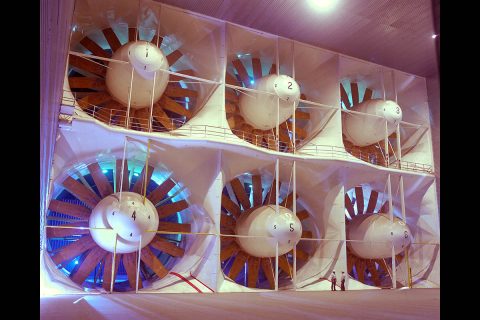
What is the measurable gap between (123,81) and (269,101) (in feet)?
14.1

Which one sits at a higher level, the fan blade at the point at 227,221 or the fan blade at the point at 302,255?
the fan blade at the point at 227,221

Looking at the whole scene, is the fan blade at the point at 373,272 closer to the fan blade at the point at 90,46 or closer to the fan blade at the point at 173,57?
the fan blade at the point at 173,57

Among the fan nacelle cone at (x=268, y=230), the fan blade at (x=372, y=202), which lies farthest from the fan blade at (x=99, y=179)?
the fan blade at (x=372, y=202)

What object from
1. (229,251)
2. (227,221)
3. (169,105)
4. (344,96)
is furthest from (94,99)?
(344,96)

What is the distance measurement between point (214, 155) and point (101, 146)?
114 inches

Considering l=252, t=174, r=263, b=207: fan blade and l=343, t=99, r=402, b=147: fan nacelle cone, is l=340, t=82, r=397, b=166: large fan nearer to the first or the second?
l=343, t=99, r=402, b=147: fan nacelle cone

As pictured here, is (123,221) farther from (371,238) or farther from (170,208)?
(371,238)

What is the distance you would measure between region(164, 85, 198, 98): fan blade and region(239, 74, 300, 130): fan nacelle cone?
5.32ft

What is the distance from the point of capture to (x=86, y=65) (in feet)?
37.8

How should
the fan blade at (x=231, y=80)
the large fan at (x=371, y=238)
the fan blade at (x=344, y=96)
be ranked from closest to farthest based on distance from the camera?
the large fan at (x=371, y=238)
the fan blade at (x=231, y=80)
the fan blade at (x=344, y=96)

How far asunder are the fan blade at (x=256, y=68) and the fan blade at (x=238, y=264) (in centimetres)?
558

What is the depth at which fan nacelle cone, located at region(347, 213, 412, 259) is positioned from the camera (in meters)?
13.4

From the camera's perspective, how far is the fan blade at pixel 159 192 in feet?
38.3

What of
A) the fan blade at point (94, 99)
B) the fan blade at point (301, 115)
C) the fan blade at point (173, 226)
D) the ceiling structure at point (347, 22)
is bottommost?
the fan blade at point (173, 226)
